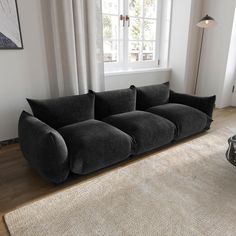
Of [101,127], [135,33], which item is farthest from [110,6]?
[101,127]

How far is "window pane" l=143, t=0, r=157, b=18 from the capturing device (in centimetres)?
359

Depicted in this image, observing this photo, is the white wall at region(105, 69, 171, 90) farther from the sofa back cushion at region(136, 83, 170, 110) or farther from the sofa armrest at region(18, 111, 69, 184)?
the sofa armrest at region(18, 111, 69, 184)

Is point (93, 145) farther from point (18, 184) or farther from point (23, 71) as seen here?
point (23, 71)

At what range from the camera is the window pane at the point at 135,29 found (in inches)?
137

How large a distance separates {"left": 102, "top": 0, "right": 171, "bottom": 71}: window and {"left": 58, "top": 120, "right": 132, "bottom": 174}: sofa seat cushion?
1601 millimetres

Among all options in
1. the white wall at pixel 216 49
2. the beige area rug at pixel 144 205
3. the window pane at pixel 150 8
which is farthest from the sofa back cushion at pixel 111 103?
the white wall at pixel 216 49

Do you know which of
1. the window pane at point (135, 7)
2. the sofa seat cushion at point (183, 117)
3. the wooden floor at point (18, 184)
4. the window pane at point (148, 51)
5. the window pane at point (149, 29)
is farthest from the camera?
the window pane at point (148, 51)

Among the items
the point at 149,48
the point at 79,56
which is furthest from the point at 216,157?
the point at 149,48

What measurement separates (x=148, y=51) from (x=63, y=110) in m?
2.32

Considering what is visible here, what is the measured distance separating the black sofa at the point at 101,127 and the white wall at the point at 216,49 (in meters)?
1.39

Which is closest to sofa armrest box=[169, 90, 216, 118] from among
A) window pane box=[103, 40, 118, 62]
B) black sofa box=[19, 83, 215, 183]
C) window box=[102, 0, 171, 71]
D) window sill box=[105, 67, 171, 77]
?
black sofa box=[19, 83, 215, 183]

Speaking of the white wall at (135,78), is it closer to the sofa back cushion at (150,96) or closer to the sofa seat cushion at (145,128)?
the sofa back cushion at (150,96)

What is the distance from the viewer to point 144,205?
160cm

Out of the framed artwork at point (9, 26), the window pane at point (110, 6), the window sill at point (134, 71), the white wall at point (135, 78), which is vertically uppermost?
the window pane at point (110, 6)
